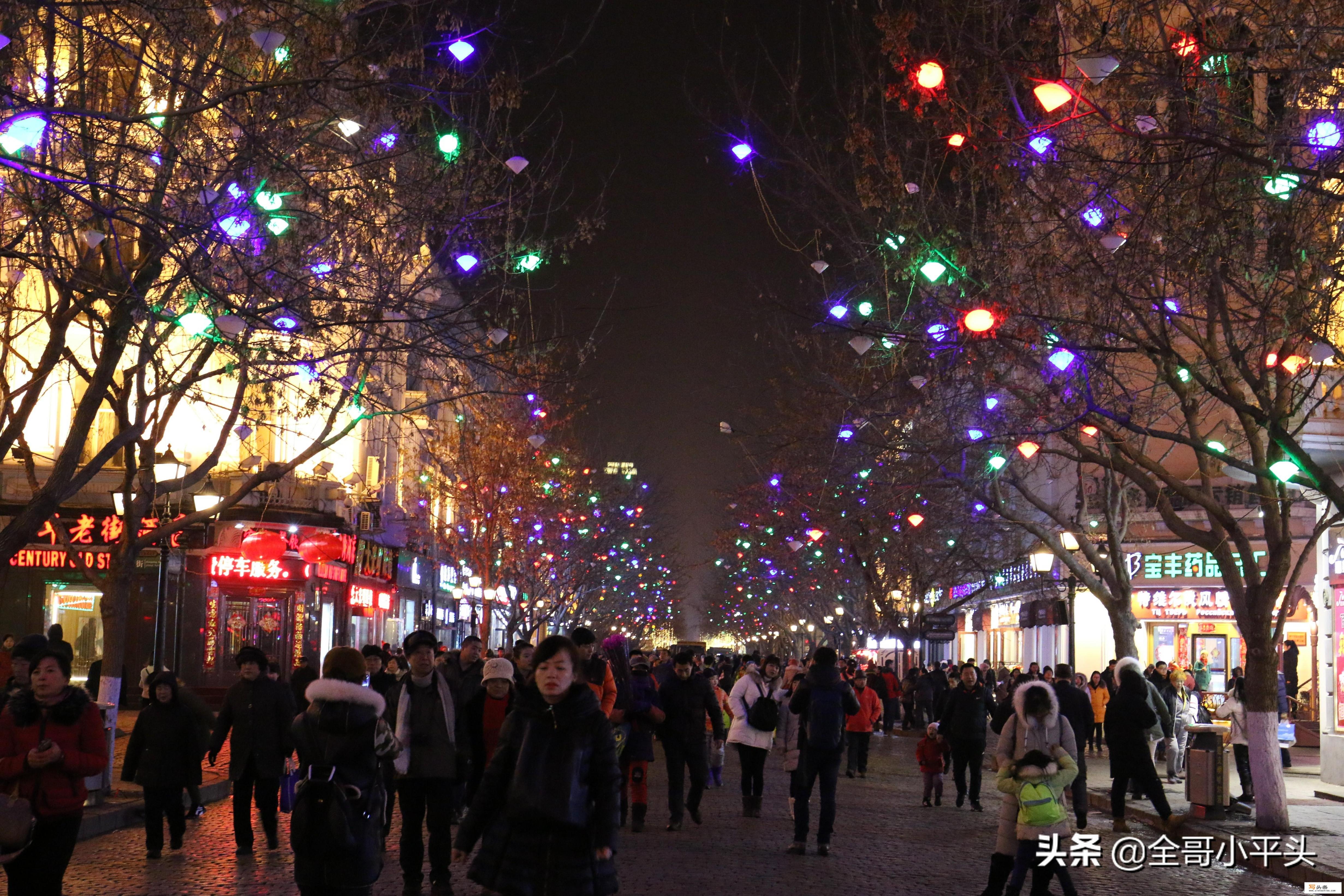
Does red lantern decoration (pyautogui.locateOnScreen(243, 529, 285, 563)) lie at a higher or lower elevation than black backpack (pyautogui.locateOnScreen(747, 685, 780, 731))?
higher

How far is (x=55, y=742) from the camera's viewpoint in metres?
7.49

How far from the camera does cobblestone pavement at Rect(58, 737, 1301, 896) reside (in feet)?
35.0

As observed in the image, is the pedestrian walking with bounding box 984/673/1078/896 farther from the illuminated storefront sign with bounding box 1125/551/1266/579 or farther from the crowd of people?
the illuminated storefront sign with bounding box 1125/551/1266/579

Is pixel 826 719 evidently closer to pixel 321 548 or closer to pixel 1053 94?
pixel 1053 94

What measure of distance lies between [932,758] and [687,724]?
4034 millimetres

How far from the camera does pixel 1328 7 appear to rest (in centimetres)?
1100

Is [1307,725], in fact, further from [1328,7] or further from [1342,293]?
[1328,7]

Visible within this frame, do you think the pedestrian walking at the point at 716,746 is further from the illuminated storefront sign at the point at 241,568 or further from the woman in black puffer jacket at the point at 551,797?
the illuminated storefront sign at the point at 241,568

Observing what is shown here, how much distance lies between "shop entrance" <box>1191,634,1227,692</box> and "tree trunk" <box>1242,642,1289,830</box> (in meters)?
24.0

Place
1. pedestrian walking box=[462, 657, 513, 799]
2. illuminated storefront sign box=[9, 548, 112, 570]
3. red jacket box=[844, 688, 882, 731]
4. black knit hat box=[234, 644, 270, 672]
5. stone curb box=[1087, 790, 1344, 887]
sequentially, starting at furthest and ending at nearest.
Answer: illuminated storefront sign box=[9, 548, 112, 570], red jacket box=[844, 688, 882, 731], black knit hat box=[234, 644, 270, 672], stone curb box=[1087, 790, 1344, 887], pedestrian walking box=[462, 657, 513, 799]

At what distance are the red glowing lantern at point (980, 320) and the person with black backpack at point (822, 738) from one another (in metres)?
3.17

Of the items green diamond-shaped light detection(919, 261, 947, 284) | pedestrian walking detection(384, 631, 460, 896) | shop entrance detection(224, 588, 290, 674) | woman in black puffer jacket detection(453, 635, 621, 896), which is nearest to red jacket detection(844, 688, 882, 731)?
green diamond-shaped light detection(919, 261, 947, 284)

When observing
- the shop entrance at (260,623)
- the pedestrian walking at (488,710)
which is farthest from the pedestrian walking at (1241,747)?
the shop entrance at (260,623)

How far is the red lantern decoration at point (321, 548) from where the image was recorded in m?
32.6
